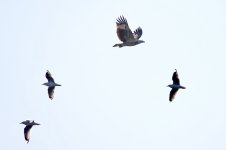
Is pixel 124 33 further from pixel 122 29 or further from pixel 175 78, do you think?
pixel 175 78

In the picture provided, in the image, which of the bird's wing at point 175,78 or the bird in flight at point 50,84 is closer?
the bird's wing at point 175,78

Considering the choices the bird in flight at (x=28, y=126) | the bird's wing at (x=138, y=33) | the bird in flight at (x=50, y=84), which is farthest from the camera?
the bird's wing at (x=138, y=33)

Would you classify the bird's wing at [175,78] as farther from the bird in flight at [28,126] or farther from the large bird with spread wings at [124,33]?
the bird in flight at [28,126]

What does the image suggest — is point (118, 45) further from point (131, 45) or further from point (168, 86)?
point (168, 86)

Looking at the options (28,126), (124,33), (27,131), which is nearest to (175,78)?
(124,33)

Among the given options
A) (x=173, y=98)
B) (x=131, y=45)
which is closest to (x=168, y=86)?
(x=173, y=98)

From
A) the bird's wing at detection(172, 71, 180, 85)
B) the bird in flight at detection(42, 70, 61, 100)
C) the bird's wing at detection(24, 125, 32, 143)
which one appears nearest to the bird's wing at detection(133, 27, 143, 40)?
the bird in flight at detection(42, 70, 61, 100)

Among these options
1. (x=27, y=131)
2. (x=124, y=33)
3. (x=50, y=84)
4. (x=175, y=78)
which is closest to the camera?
(x=175, y=78)

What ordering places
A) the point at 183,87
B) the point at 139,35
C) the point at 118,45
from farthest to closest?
the point at 139,35
the point at 118,45
the point at 183,87

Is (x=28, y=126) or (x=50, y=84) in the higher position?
(x=50, y=84)

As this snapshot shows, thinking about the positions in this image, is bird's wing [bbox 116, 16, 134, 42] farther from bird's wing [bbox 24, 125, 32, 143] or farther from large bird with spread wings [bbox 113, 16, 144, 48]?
bird's wing [bbox 24, 125, 32, 143]

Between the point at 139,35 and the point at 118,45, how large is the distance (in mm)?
6340

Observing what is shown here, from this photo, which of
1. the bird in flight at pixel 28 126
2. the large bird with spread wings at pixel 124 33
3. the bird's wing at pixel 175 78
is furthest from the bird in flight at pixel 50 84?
the bird's wing at pixel 175 78

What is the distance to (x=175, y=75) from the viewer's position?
57656 mm
